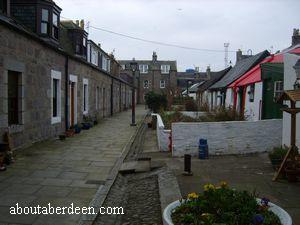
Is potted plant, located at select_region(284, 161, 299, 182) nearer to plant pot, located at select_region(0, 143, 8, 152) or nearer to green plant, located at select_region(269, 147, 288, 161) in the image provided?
green plant, located at select_region(269, 147, 288, 161)

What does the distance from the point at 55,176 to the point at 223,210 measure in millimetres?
5697

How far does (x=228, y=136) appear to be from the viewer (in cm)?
1243

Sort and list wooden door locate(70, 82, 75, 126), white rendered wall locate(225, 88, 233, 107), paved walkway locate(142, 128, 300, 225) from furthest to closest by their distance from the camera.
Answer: white rendered wall locate(225, 88, 233, 107) → wooden door locate(70, 82, 75, 126) → paved walkway locate(142, 128, 300, 225)

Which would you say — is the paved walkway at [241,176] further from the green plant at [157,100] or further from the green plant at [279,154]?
the green plant at [157,100]

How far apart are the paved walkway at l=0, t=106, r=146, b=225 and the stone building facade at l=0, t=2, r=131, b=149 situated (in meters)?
0.84

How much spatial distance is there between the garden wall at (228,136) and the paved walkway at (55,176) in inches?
86.9

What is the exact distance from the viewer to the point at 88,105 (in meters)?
23.5

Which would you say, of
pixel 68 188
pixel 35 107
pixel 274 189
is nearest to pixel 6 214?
pixel 68 188

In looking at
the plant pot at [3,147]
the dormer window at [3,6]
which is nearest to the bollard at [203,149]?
the plant pot at [3,147]

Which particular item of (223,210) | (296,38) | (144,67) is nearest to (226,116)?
(223,210)

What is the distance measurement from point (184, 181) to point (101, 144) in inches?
284

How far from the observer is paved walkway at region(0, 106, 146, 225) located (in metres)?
6.81

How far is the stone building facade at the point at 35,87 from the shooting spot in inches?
442

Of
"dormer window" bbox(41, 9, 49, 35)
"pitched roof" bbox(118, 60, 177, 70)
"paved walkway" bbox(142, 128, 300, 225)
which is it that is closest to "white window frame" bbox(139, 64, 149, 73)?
"pitched roof" bbox(118, 60, 177, 70)
